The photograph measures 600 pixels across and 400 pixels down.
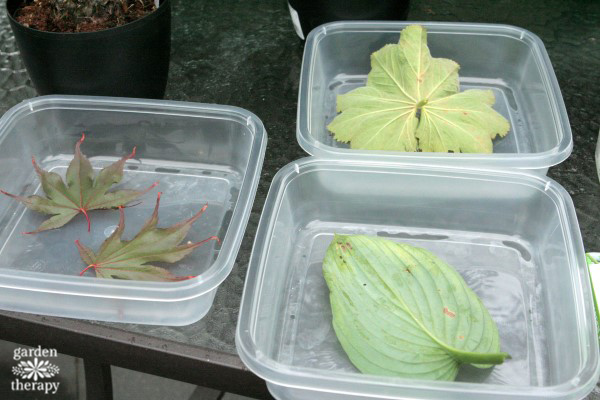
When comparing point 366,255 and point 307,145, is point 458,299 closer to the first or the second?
point 366,255

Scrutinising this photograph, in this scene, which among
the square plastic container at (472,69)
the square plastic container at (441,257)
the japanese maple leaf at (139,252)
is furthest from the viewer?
the square plastic container at (472,69)

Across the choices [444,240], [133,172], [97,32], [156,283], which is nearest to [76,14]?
[97,32]

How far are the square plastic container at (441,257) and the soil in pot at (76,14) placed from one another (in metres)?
0.22

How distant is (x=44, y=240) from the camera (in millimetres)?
636

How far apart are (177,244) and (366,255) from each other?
164 millimetres

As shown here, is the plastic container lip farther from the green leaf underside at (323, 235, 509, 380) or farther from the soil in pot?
the soil in pot

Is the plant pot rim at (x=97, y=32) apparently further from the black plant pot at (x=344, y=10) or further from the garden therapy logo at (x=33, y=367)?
the garden therapy logo at (x=33, y=367)

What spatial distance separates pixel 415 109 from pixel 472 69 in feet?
0.47

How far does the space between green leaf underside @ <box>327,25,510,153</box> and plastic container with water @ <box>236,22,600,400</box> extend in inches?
1.3

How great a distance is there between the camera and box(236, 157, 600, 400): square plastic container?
1.54ft

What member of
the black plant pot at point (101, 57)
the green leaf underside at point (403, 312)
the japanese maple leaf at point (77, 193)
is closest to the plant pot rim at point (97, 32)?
the black plant pot at point (101, 57)

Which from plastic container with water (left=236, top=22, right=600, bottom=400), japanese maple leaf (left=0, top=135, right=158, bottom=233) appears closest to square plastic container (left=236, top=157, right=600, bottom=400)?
plastic container with water (left=236, top=22, right=600, bottom=400)

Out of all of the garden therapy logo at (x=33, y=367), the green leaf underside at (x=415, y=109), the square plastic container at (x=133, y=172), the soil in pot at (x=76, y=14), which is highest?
the soil in pot at (x=76, y=14)

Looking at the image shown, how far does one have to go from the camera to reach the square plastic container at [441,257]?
0.47 metres
